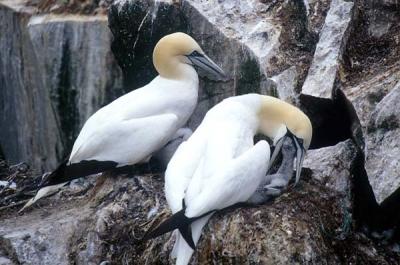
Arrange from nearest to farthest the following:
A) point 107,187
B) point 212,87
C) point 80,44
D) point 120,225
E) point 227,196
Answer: point 227,196 < point 120,225 < point 107,187 < point 212,87 < point 80,44

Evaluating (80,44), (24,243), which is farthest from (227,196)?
(80,44)

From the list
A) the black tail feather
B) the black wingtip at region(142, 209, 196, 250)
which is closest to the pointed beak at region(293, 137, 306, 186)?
the black wingtip at region(142, 209, 196, 250)

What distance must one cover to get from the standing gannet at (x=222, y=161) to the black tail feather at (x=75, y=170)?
0.85 m

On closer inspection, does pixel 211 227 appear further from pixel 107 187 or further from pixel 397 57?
pixel 397 57

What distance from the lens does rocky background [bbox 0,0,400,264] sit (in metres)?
5.80

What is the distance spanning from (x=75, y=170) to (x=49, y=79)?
106 inches

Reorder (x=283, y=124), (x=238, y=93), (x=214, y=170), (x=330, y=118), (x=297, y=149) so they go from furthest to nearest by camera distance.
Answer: (x=238, y=93)
(x=330, y=118)
(x=283, y=124)
(x=297, y=149)
(x=214, y=170)

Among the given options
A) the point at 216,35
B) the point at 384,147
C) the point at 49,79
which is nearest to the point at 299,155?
the point at 384,147

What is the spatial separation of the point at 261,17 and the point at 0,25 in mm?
3276

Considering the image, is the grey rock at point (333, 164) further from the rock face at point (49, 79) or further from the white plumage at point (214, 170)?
the rock face at point (49, 79)

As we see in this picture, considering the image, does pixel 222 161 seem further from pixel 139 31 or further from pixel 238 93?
pixel 139 31

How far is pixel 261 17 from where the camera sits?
25.4 ft

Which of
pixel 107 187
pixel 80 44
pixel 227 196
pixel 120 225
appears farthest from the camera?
pixel 80 44

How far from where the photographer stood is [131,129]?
6848 mm
